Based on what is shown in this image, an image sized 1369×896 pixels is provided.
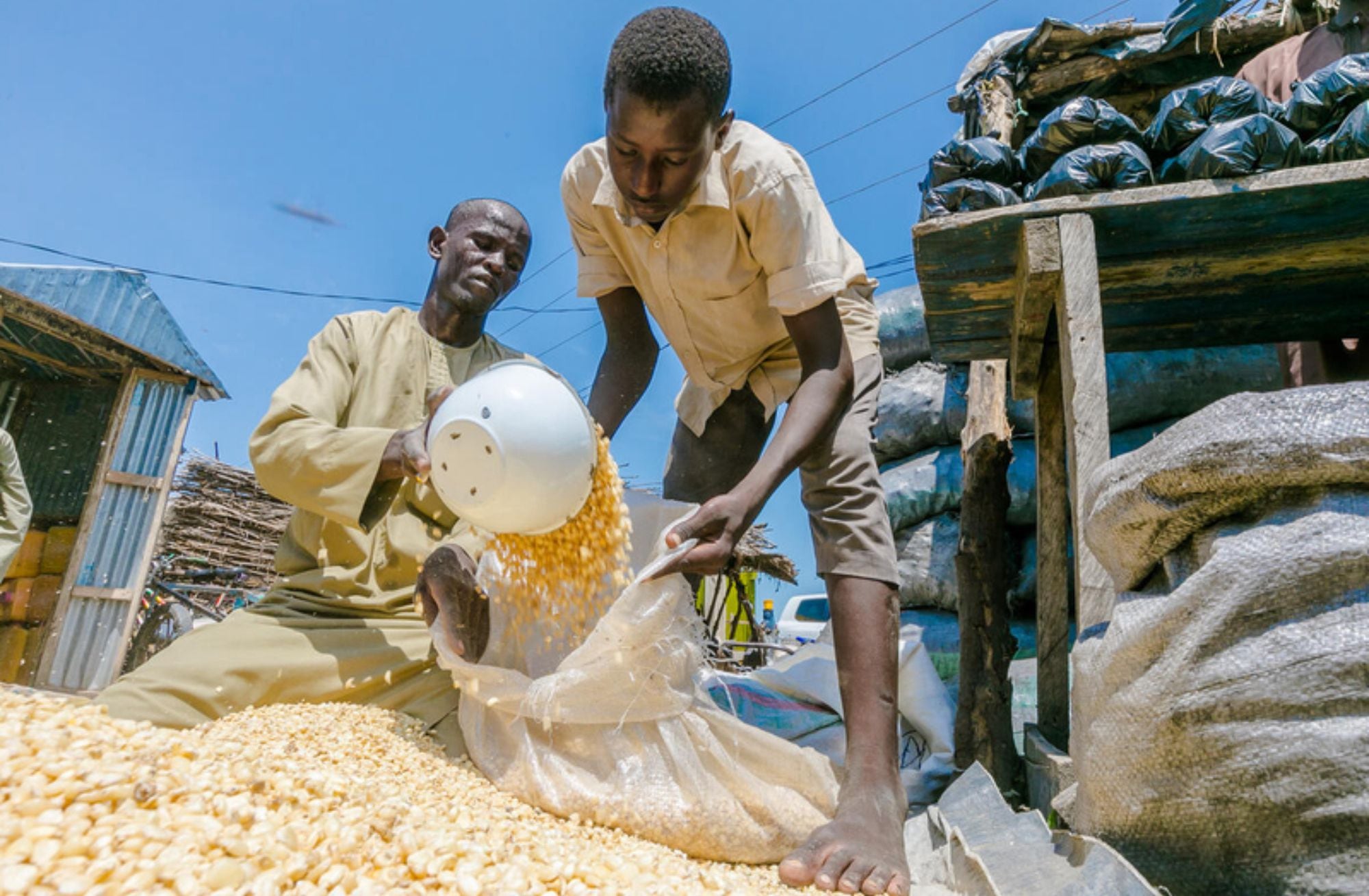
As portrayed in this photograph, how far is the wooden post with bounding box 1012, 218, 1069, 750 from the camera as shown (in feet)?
7.52

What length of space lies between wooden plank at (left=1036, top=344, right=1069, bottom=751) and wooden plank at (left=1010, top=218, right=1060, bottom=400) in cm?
9

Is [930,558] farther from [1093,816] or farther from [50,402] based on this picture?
Result: [50,402]

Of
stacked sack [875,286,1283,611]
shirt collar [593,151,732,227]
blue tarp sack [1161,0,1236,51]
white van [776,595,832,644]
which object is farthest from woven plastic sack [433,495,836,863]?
white van [776,595,832,644]

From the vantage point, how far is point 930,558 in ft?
15.2

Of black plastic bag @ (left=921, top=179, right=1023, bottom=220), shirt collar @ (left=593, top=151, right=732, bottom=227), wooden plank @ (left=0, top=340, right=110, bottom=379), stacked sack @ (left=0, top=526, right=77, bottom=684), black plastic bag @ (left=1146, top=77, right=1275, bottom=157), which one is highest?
wooden plank @ (left=0, top=340, right=110, bottom=379)

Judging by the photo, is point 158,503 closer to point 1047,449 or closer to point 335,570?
point 335,570

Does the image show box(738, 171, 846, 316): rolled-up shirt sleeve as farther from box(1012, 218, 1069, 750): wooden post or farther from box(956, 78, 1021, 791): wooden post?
box(956, 78, 1021, 791): wooden post

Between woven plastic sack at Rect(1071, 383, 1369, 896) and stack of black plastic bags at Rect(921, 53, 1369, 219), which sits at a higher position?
stack of black plastic bags at Rect(921, 53, 1369, 219)

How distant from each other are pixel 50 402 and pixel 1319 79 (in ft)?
31.7

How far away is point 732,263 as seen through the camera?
203cm

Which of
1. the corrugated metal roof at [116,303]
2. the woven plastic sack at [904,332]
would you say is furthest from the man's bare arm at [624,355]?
the corrugated metal roof at [116,303]

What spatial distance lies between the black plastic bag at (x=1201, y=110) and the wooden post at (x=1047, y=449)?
53cm

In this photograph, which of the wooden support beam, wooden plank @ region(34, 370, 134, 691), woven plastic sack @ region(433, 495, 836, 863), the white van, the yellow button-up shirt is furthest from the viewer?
the white van

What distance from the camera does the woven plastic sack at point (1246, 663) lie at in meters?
1.04
